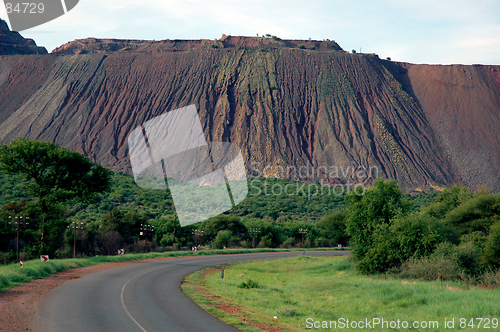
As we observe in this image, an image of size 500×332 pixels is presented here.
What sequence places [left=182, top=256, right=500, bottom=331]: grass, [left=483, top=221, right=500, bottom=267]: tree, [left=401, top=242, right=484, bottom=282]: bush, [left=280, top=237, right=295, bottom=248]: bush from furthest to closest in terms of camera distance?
1. [left=280, top=237, right=295, bottom=248]: bush
2. [left=483, top=221, right=500, bottom=267]: tree
3. [left=401, top=242, right=484, bottom=282]: bush
4. [left=182, top=256, right=500, bottom=331]: grass

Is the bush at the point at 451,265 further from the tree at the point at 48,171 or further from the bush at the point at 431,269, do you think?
the tree at the point at 48,171

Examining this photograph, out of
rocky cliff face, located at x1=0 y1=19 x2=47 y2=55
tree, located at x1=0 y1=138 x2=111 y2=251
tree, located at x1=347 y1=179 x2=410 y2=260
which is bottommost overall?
tree, located at x1=347 y1=179 x2=410 y2=260

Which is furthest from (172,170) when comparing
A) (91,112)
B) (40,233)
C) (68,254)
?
(40,233)

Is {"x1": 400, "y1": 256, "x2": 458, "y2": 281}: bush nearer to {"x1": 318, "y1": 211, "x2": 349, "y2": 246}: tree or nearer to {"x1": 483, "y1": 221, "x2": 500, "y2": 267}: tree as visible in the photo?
{"x1": 483, "y1": 221, "x2": 500, "y2": 267}: tree

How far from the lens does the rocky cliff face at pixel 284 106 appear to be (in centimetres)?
9056

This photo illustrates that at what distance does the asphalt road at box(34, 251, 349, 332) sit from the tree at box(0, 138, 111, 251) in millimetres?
14750

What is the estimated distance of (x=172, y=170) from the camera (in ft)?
278

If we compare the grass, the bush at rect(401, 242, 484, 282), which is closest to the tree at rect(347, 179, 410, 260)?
the bush at rect(401, 242, 484, 282)

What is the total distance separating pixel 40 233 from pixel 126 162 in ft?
183

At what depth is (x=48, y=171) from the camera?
3600 cm

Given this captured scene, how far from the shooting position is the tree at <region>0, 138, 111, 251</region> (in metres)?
32.7

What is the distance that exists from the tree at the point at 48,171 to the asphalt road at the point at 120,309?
14750 mm

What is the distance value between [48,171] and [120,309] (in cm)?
2667

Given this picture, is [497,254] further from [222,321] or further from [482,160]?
[482,160]
